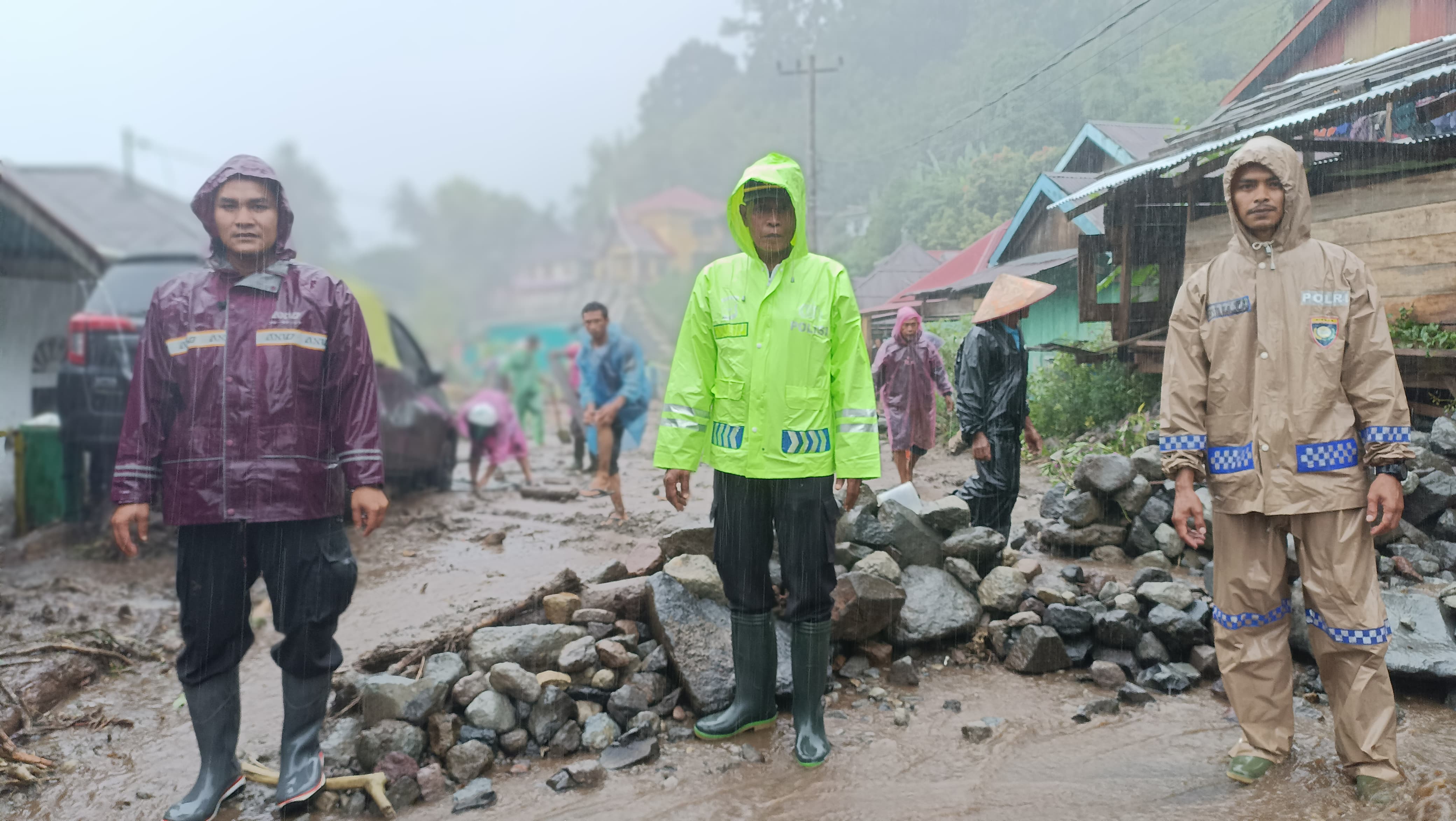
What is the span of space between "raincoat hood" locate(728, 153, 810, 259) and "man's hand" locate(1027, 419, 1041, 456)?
2103 mm

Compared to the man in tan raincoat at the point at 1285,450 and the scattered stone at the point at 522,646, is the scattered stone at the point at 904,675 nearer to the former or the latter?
the man in tan raincoat at the point at 1285,450

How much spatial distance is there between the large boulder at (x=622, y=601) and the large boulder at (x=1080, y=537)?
7.94 ft

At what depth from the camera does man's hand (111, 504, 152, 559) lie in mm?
2656

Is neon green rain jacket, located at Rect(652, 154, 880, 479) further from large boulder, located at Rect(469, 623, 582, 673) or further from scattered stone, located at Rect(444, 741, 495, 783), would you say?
scattered stone, located at Rect(444, 741, 495, 783)

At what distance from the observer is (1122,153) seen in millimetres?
4223

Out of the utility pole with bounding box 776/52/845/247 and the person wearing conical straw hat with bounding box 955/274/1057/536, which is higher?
the utility pole with bounding box 776/52/845/247

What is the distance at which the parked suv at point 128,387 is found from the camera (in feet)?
21.6

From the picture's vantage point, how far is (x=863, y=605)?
12.4 ft

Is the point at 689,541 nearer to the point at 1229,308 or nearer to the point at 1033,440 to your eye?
the point at 1033,440

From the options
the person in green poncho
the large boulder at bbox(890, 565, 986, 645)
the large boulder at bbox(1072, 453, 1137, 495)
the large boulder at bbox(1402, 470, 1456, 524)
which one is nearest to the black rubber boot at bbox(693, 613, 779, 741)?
the large boulder at bbox(890, 565, 986, 645)

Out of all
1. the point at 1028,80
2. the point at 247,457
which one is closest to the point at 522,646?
the point at 247,457

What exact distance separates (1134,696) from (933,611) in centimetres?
88

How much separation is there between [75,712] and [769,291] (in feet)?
11.5

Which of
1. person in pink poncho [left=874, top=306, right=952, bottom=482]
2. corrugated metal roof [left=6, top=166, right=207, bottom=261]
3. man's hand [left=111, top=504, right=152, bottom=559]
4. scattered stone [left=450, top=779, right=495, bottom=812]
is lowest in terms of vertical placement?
scattered stone [left=450, top=779, right=495, bottom=812]
